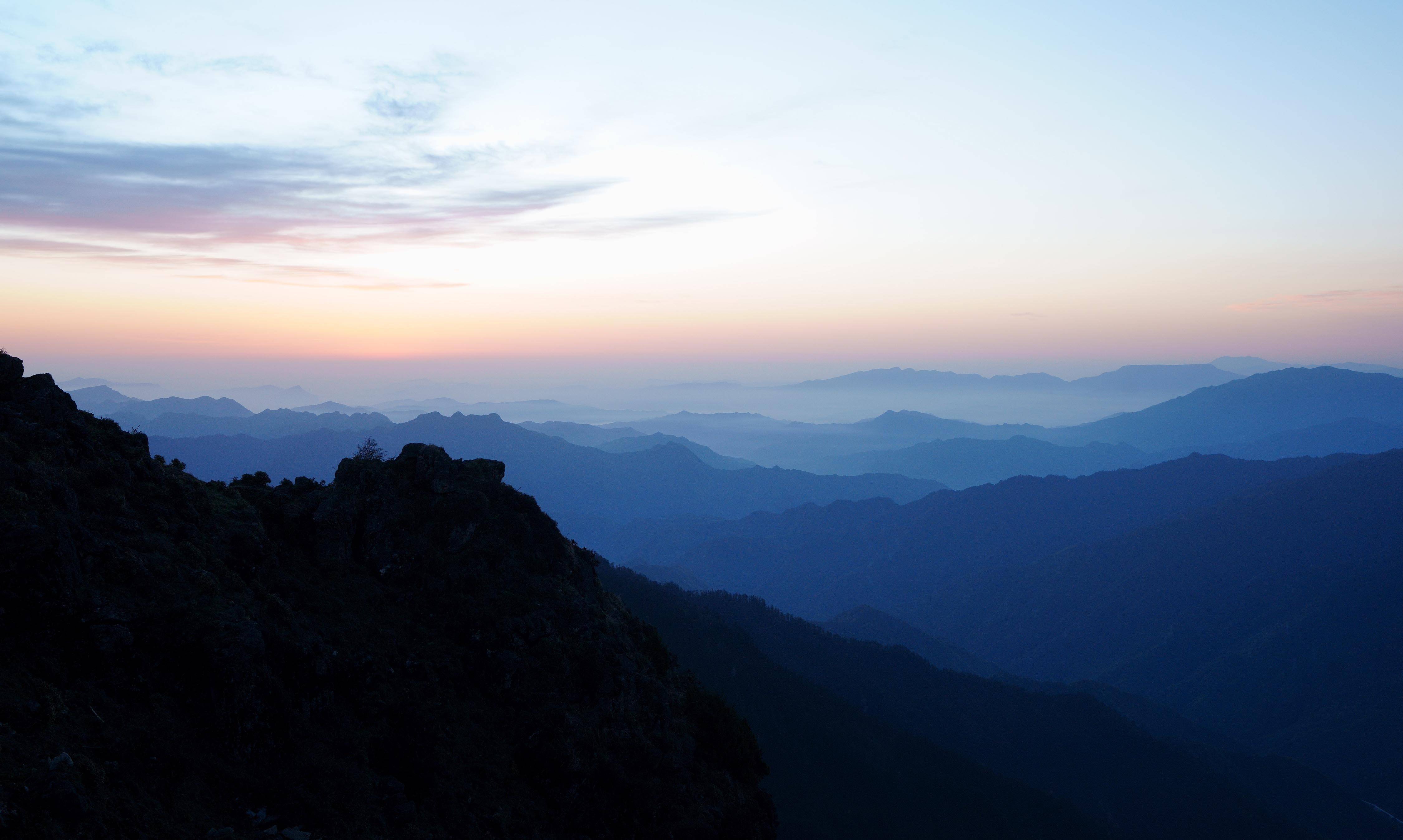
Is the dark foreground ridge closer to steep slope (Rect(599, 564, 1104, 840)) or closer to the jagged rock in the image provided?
the jagged rock

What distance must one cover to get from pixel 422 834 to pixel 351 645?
635cm

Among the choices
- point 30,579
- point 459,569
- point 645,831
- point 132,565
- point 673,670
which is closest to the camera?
point 30,579

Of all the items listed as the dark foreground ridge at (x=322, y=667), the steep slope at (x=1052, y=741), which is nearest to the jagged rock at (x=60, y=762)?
the dark foreground ridge at (x=322, y=667)

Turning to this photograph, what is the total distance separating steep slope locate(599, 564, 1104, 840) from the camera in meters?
120

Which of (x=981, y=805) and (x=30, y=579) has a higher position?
(x=30, y=579)

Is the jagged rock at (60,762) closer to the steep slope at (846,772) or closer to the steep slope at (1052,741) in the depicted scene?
the steep slope at (846,772)

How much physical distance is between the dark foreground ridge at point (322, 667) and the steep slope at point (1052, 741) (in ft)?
374

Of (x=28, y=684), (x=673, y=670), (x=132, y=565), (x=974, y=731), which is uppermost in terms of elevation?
(x=132, y=565)

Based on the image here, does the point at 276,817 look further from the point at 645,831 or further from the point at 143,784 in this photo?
the point at 645,831

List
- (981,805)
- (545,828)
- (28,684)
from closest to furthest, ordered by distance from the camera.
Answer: (28,684)
(545,828)
(981,805)

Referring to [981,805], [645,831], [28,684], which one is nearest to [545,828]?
[645,831]

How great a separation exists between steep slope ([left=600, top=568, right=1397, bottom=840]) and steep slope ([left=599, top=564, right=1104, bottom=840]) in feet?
7.43

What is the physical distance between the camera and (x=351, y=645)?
933 inches

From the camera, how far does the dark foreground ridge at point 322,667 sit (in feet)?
55.6
